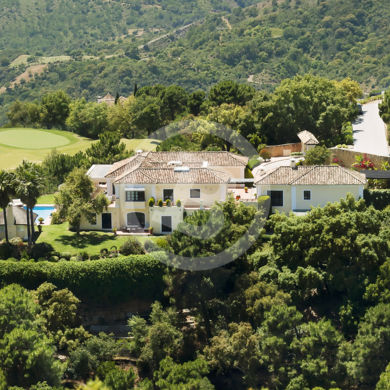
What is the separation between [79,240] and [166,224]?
6518 millimetres

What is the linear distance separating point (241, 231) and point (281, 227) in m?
2.67

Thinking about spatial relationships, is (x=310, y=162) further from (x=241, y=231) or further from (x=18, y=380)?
(x=18, y=380)

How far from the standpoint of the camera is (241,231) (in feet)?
164

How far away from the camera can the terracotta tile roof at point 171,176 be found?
56250mm

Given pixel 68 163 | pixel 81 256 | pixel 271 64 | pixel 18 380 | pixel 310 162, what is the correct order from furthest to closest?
pixel 271 64 → pixel 68 163 → pixel 310 162 → pixel 81 256 → pixel 18 380

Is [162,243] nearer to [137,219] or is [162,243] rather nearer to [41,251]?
[137,219]

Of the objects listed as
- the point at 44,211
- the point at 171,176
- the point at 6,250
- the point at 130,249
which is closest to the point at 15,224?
the point at 6,250

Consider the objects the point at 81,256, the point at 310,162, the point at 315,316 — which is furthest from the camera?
the point at 310,162

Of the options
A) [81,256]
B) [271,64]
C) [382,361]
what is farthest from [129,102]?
[271,64]

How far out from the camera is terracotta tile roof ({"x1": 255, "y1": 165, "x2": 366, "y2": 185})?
56.1 meters

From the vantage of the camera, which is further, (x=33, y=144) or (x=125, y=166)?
(x=33, y=144)

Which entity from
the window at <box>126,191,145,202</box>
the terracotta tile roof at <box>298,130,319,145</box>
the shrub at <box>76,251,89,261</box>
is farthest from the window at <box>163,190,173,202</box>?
the terracotta tile roof at <box>298,130,319,145</box>

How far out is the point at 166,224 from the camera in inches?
2196

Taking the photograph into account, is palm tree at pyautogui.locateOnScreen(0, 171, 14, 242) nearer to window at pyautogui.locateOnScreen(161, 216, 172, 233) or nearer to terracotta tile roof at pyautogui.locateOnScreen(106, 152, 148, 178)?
terracotta tile roof at pyautogui.locateOnScreen(106, 152, 148, 178)
